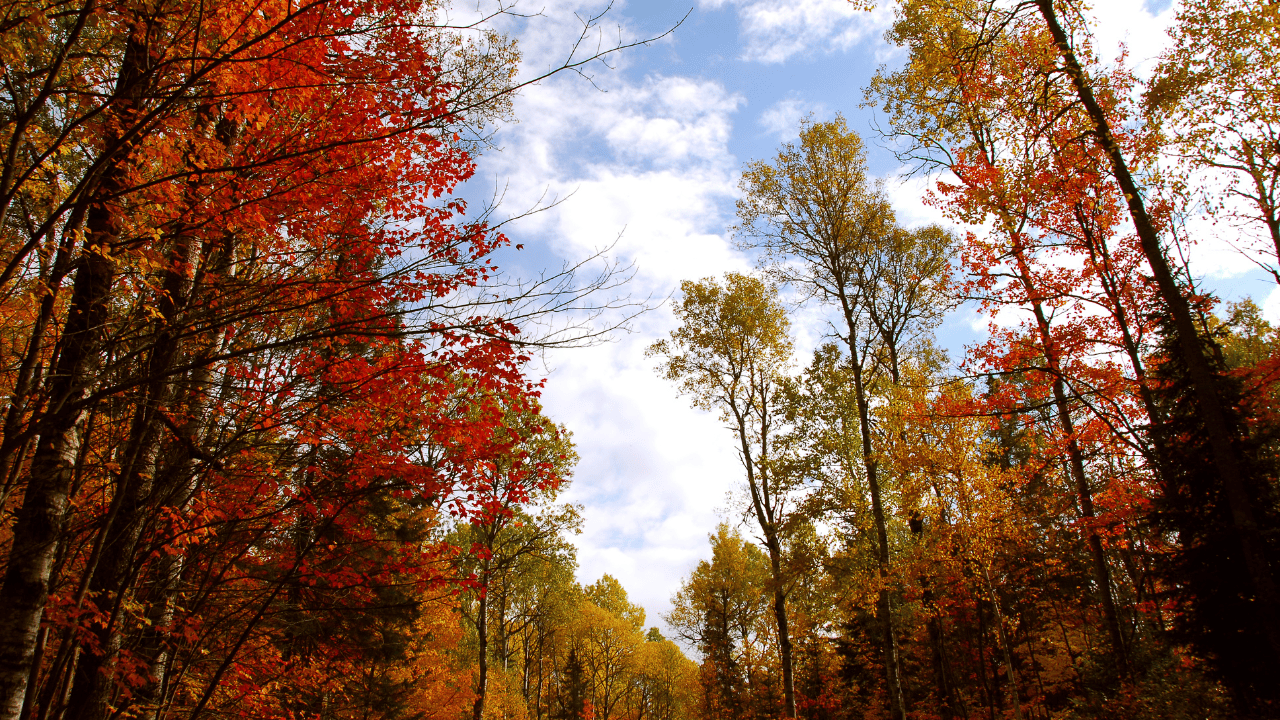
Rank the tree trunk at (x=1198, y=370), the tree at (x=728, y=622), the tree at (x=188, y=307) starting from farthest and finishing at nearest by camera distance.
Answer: the tree at (x=728, y=622) → the tree trunk at (x=1198, y=370) → the tree at (x=188, y=307)

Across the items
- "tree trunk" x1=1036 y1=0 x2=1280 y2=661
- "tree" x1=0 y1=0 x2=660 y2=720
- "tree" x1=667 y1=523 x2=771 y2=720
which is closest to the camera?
"tree" x1=0 y1=0 x2=660 y2=720

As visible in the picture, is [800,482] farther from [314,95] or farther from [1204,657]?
[314,95]

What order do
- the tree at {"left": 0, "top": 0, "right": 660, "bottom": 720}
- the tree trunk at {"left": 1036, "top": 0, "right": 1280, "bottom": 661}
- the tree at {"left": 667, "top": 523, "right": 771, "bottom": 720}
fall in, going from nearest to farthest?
the tree at {"left": 0, "top": 0, "right": 660, "bottom": 720} → the tree trunk at {"left": 1036, "top": 0, "right": 1280, "bottom": 661} → the tree at {"left": 667, "top": 523, "right": 771, "bottom": 720}

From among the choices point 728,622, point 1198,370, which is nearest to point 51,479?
point 1198,370

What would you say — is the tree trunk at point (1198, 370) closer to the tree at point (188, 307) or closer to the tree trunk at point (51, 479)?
the tree at point (188, 307)

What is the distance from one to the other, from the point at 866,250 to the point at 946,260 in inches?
80.3

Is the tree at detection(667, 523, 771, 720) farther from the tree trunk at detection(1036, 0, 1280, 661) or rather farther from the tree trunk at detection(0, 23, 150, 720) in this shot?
the tree trunk at detection(0, 23, 150, 720)

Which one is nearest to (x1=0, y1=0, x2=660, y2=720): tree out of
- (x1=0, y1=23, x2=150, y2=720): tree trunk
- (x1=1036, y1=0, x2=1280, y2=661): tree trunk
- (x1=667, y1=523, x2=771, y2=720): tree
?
(x1=0, y1=23, x2=150, y2=720): tree trunk

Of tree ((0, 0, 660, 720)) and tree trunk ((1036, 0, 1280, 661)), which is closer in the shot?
tree ((0, 0, 660, 720))

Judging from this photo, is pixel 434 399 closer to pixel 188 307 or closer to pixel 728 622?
pixel 188 307

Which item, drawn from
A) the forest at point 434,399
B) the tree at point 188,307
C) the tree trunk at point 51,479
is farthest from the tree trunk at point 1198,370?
the tree trunk at point 51,479

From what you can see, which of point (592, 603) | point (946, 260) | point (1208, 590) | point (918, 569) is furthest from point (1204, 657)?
point (592, 603)

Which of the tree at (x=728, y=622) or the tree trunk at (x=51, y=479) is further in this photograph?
the tree at (x=728, y=622)

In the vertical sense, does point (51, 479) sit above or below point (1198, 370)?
below
